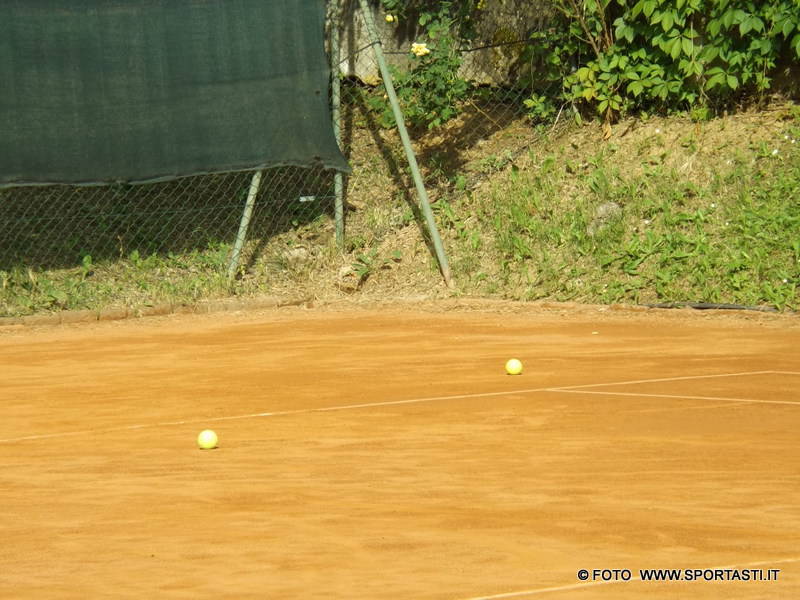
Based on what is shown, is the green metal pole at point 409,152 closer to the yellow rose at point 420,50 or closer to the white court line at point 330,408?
the yellow rose at point 420,50

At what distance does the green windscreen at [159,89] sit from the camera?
8.76 meters

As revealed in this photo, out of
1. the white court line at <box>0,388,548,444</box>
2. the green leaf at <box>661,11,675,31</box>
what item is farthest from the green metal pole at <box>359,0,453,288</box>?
the white court line at <box>0,388,548,444</box>

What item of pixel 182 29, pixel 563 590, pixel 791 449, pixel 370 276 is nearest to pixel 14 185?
pixel 182 29

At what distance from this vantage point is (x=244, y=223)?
1016 cm

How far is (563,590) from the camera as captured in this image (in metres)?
3.19

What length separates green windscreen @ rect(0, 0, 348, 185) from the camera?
8.76 m

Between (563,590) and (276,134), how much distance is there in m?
7.14

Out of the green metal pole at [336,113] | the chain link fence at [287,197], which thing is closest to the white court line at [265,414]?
the chain link fence at [287,197]

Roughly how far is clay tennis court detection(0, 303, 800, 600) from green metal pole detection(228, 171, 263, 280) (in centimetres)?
189

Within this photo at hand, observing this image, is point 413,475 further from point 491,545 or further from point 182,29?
point 182,29

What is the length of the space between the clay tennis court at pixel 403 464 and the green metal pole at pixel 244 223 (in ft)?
6.19

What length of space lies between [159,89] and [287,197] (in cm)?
225

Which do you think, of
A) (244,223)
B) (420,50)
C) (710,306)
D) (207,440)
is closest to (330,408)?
(207,440)

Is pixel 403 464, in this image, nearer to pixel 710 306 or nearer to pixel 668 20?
pixel 710 306
